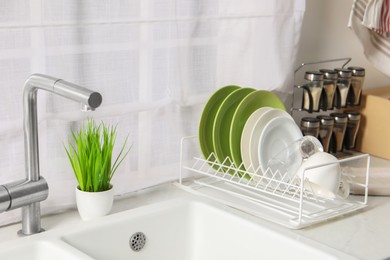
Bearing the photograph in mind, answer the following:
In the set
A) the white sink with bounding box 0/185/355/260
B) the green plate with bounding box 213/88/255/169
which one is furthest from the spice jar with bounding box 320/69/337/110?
the white sink with bounding box 0/185/355/260

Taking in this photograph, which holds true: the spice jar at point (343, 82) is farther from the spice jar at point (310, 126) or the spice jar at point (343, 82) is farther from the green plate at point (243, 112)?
the green plate at point (243, 112)

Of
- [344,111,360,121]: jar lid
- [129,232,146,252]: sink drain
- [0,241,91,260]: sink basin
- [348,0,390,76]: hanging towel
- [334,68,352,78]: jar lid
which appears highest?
[348,0,390,76]: hanging towel

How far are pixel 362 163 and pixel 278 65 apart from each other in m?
0.40

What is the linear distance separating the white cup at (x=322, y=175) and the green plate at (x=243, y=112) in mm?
184

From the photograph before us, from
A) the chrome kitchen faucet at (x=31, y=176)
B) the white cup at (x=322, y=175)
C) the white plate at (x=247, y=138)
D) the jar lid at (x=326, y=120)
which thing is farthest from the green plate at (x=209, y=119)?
the chrome kitchen faucet at (x=31, y=176)

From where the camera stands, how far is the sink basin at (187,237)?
5.18ft

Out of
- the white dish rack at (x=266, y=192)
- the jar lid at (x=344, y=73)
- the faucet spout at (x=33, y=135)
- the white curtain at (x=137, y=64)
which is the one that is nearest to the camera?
the faucet spout at (x=33, y=135)

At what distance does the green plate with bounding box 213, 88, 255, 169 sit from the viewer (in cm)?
187

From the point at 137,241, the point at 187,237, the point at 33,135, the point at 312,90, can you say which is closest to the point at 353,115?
the point at 312,90

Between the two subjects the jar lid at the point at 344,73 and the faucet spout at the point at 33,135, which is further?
the jar lid at the point at 344,73

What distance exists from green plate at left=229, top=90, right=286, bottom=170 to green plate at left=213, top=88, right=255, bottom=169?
3cm

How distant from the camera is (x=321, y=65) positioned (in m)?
2.37

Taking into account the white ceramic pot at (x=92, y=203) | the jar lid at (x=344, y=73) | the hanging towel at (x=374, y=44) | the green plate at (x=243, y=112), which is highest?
the hanging towel at (x=374, y=44)

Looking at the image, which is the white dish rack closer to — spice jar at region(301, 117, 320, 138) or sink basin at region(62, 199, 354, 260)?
sink basin at region(62, 199, 354, 260)
